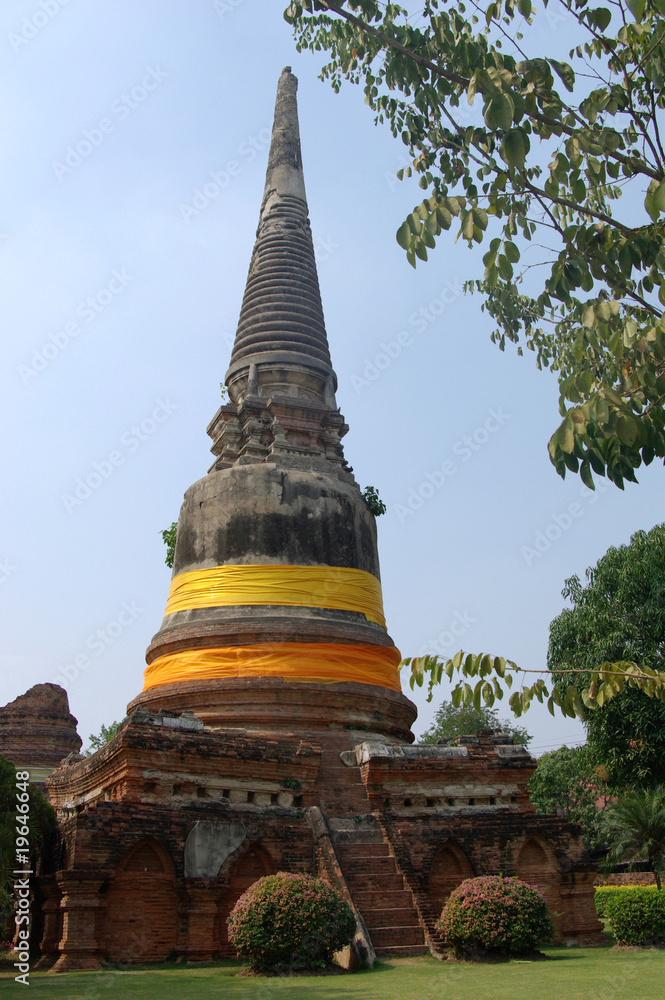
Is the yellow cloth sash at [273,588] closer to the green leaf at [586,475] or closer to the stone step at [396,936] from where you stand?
the stone step at [396,936]

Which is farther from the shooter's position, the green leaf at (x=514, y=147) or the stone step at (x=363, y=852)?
the stone step at (x=363, y=852)

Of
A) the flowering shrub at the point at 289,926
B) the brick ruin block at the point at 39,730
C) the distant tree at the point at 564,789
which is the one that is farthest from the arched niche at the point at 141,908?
the distant tree at the point at 564,789

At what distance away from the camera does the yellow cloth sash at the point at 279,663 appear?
14.7 meters

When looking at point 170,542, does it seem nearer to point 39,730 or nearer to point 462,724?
point 39,730

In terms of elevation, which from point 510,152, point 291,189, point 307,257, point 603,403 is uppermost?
point 291,189

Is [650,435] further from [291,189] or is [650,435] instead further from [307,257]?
[291,189]

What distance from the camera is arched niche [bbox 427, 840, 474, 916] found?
12109mm

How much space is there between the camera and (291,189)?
2289 centimetres

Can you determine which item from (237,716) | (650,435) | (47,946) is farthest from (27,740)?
(650,435)

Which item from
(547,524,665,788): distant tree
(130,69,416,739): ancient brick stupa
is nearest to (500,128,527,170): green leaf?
(130,69,416,739): ancient brick stupa

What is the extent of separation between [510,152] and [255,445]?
1357 cm

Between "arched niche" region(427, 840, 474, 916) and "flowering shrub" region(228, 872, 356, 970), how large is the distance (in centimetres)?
272

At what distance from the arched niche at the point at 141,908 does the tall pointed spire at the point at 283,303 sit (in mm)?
10931

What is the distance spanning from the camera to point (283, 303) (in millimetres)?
20719
